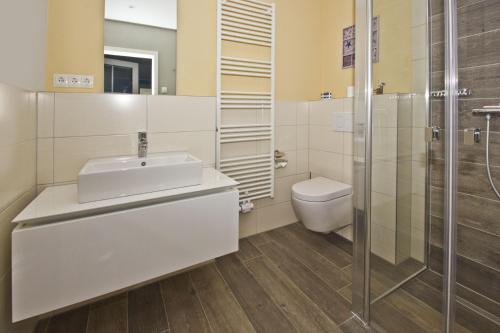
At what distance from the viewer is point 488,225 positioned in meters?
1.41

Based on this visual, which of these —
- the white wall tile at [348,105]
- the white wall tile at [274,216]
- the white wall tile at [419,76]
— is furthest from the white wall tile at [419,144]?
the white wall tile at [274,216]


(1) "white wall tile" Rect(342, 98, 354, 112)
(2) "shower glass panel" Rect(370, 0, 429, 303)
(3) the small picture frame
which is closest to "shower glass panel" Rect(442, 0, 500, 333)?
(2) "shower glass panel" Rect(370, 0, 429, 303)

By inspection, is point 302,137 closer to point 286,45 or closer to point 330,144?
point 330,144

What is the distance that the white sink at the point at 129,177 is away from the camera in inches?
46.1

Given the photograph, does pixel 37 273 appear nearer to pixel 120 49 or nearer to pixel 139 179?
pixel 139 179

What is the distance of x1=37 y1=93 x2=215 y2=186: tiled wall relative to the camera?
4.86ft

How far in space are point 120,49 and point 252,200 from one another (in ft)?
4.96

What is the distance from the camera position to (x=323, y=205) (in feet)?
6.07

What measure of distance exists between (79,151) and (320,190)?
1.68 metres

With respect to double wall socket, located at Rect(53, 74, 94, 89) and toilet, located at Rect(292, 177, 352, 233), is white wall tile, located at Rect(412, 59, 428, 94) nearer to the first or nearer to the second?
toilet, located at Rect(292, 177, 352, 233)

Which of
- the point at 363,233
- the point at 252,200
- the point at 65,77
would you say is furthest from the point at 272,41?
the point at 363,233

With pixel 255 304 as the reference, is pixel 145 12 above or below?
above

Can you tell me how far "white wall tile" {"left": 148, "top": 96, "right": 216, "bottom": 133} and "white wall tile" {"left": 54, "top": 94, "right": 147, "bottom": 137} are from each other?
0.07 metres

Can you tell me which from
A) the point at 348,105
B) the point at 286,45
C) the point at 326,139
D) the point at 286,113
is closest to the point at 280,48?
the point at 286,45
